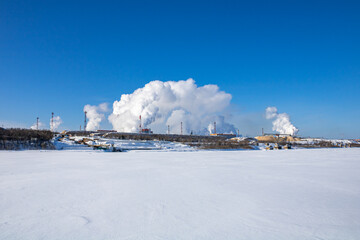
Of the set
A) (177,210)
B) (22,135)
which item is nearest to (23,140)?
(22,135)

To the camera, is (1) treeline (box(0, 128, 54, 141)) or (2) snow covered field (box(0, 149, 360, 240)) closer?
(2) snow covered field (box(0, 149, 360, 240))

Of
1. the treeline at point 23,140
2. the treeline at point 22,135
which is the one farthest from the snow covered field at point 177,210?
the treeline at point 22,135

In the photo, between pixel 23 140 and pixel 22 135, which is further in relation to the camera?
pixel 22 135

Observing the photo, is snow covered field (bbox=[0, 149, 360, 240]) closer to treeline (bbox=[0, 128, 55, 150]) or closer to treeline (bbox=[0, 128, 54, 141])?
treeline (bbox=[0, 128, 55, 150])

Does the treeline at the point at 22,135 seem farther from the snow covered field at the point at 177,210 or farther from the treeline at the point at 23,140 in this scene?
the snow covered field at the point at 177,210

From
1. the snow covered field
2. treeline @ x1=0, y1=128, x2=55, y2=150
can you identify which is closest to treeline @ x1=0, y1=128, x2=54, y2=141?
treeline @ x1=0, y1=128, x2=55, y2=150

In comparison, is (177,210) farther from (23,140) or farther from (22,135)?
(22,135)

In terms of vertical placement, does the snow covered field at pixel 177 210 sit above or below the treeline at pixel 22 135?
below

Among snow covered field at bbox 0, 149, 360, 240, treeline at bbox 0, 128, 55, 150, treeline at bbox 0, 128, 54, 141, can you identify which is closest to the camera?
snow covered field at bbox 0, 149, 360, 240

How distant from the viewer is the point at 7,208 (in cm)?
434

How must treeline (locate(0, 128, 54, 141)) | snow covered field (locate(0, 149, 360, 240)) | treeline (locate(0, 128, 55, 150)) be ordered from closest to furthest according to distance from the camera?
snow covered field (locate(0, 149, 360, 240)), treeline (locate(0, 128, 55, 150)), treeline (locate(0, 128, 54, 141))

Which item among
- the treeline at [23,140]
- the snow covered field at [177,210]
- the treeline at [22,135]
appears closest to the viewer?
the snow covered field at [177,210]

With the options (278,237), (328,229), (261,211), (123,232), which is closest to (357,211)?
(328,229)

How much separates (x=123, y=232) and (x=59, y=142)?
93.4 ft
